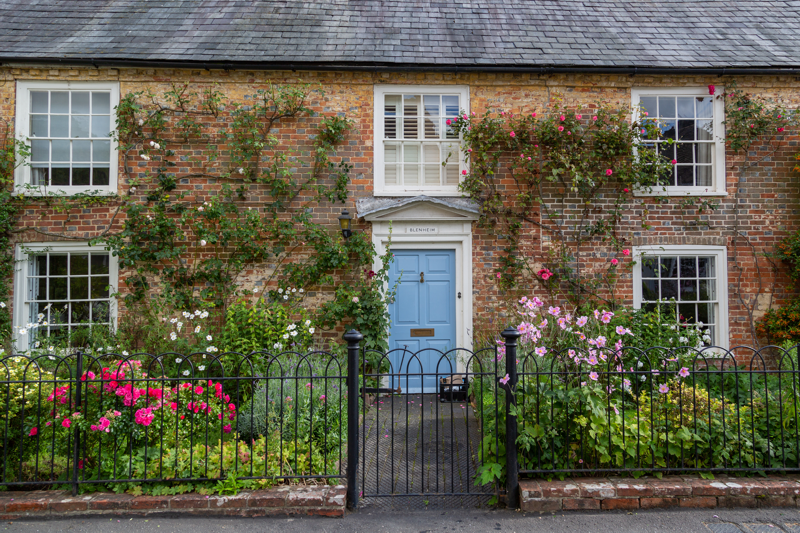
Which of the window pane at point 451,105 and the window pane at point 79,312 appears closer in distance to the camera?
the window pane at point 79,312

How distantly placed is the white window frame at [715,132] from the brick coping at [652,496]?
5.04 meters

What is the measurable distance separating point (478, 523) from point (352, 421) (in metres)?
1.23

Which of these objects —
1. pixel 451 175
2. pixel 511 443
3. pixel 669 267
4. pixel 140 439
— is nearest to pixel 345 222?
pixel 451 175

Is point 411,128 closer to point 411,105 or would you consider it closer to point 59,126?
point 411,105

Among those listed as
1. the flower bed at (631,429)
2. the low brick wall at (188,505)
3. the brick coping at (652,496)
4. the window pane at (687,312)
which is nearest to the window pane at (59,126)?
the low brick wall at (188,505)

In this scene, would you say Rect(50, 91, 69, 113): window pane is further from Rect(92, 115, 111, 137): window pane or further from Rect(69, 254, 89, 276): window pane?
Rect(69, 254, 89, 276): window pane

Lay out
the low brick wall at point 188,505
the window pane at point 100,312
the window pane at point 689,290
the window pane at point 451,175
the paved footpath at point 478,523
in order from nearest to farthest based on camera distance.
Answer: the paved footpath at point 478,523 → the low brick wall at point 188,505 → the window pane at point 100,312 → the window pane at point 451,175 → the window pane at point 689,290

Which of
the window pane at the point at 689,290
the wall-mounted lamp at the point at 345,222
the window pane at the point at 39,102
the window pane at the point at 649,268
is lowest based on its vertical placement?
the window pane at the point at 689,290

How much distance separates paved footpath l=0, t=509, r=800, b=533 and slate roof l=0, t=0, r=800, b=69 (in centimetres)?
621

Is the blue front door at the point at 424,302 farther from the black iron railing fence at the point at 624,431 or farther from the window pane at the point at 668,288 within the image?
the window pane at the point at 668,288

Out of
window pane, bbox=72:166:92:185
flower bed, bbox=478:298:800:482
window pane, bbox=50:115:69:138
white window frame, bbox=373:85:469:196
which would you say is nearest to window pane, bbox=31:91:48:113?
window pane, bbox=50:115:69:138

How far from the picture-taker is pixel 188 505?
3.55m

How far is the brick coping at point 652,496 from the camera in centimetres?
356

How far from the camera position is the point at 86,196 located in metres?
7.00
